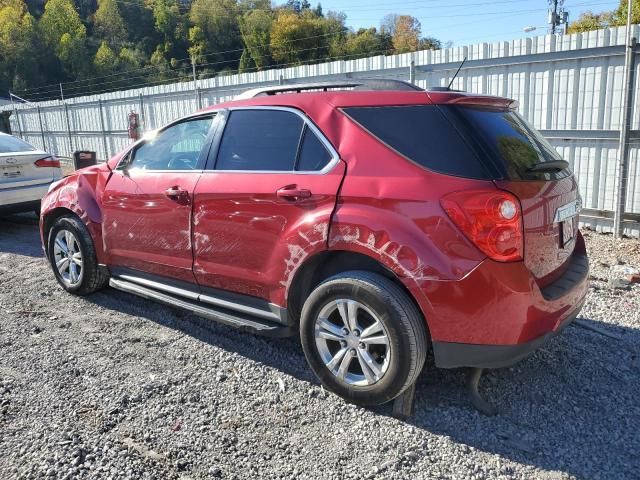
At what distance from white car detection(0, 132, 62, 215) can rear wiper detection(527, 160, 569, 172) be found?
7370 mm

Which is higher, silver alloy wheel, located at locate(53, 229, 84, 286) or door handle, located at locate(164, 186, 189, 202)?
door handle, located at locate(164, 186, 189, 202)

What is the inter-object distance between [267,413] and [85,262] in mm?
2552

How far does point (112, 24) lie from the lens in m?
102

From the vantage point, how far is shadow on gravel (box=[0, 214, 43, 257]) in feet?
23.0

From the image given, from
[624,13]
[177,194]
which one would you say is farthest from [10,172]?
[624,13]

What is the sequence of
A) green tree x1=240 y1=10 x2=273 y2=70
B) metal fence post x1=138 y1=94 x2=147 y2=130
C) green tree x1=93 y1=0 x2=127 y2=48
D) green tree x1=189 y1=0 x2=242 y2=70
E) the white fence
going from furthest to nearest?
1. green tree x1=93 y1=0 x2=127 y2=48
2. green tree x1=189 y1=0 x2=242 y2=70
3. green tree x1=240 y1=10 x2=273 y2=70
4. metal fence post x1=138 y1=94 x2=147 y2=130
5. the white fence

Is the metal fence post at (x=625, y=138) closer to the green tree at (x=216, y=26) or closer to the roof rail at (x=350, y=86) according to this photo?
the roof rail at (x=350, y=86)

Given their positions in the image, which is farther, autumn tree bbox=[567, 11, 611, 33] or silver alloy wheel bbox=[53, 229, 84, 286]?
autumn tree bbox=[567, 11, 611, 33]

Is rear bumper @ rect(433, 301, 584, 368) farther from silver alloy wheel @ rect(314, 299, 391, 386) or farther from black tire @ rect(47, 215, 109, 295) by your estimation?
black tire @ rect(47, 215, 109, 295)

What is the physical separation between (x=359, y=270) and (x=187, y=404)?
1262 millimetres

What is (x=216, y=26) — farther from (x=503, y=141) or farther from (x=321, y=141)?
(x=503, y=141)

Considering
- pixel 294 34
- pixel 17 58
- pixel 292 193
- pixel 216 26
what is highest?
pixel 216 26

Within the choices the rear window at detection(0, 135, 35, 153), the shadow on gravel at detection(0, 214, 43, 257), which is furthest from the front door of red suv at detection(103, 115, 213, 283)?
the rear window at detection(0, 135, 35, 153)

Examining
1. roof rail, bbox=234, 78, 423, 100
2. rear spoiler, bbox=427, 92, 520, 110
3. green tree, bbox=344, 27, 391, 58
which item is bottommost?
rear spoiler, bbox=427, 92, 520, 110
